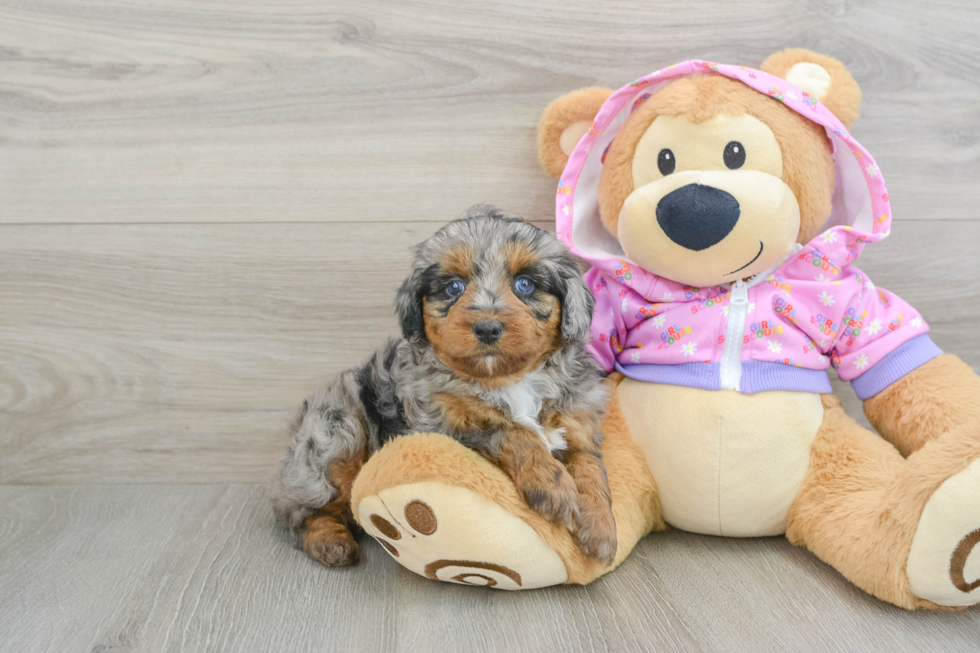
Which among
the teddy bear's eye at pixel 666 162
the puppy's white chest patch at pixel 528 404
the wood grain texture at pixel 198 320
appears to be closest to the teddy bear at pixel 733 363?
the teddy bear's eye at pixel 666 162

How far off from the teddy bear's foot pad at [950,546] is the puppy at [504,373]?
58cm

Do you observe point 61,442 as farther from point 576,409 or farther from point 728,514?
point 728,514

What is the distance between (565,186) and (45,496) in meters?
1.79

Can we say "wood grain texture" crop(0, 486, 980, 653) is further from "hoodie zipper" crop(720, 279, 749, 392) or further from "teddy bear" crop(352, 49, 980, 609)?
"hoodie zipper" crop(720, 279, 749, 392)

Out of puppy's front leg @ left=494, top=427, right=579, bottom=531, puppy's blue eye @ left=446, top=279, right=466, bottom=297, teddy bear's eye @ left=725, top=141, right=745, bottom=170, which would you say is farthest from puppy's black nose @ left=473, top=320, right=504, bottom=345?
teddy bear's eye @ left=725, top=141, right=745, bottom=170

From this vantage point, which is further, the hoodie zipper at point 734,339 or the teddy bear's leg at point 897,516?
the hoodie zipper at point 734,339

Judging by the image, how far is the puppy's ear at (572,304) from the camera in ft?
4.70

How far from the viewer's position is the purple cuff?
1.62m

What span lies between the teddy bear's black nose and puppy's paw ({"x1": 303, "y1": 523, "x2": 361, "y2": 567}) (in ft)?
3.40

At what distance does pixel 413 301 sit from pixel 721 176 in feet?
2.36

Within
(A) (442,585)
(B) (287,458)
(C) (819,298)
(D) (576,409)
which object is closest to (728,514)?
(D) (576,409)

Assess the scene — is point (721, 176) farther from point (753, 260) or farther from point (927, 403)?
point (927, 403)

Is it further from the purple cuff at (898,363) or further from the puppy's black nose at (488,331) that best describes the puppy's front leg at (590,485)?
the purple cuff at (898,363)

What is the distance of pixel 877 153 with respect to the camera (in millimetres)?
1979
